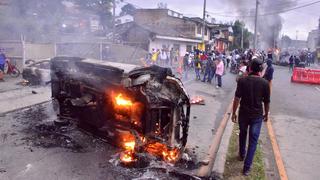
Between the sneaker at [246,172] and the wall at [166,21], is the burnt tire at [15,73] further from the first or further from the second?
the wall at [166,21]

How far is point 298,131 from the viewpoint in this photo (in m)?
8.22

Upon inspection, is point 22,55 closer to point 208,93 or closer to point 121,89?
point 208,93

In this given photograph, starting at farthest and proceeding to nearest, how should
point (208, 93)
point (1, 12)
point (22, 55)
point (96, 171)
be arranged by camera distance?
1. point (22, 55)
2. point (208, 93)
3. point (1, 12)
4. point (96, 171)

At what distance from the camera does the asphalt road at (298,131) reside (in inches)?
227

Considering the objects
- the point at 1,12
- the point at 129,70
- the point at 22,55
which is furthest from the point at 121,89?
the point at 22,55

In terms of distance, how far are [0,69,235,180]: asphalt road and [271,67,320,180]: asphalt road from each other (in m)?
1.56

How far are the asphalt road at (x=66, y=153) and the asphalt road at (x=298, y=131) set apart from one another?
156 cm

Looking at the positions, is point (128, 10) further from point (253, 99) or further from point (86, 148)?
point (253, 99)

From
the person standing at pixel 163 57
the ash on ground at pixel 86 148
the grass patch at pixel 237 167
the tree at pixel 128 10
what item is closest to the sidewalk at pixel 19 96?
the ash on ground at pixel 86 148

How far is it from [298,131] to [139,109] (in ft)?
15.0

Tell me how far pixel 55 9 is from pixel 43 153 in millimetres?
7901

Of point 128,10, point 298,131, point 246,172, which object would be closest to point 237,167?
point 246,172

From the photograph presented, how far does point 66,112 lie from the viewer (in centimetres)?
767

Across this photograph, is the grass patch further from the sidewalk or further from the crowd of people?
the crowd of people
